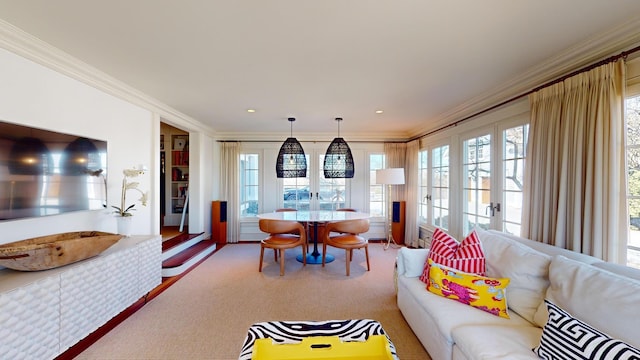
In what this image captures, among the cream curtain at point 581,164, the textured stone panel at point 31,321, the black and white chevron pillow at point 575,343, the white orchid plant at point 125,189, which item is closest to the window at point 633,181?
the cream curtain at point 581,164

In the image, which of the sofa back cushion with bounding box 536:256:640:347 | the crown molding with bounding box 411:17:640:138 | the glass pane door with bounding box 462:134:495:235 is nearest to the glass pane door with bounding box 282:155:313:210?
the glass pane door with bounding box 462:134:495:235

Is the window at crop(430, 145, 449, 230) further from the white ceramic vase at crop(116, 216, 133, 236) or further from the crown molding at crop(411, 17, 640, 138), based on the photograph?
the white ceramic vase at crop(116, 216, 133, 236)

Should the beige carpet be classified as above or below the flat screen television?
below

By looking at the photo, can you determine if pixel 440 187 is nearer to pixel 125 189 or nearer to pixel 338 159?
pixel 338 159

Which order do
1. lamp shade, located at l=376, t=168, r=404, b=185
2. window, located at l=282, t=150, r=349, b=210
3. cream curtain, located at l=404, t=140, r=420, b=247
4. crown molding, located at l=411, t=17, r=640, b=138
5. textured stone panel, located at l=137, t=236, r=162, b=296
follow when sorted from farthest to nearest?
window, located at l=282, t=150, r=349, b=210
cream curtain, located at l=404, t=140, r=420, b=247
lamp shade, located at l=376, t=168, r=404, b=185
textured stone panel, located at l=137, t=236, r=162, b=296
crown molding, located at l=411, t=17, r=640, b=138

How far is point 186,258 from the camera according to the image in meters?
3.68

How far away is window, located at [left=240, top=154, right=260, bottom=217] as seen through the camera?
5418 millimetres

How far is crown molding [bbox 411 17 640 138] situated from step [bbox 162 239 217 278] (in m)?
4.54

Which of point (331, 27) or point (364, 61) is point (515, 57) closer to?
point (364, 61)

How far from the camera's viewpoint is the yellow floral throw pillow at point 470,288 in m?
1.73

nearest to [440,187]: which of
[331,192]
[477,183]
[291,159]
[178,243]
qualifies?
[477,183]

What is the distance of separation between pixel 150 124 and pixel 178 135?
2.32 m

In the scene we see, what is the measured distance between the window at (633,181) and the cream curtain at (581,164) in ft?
0.11

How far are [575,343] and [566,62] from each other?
7.11ft
